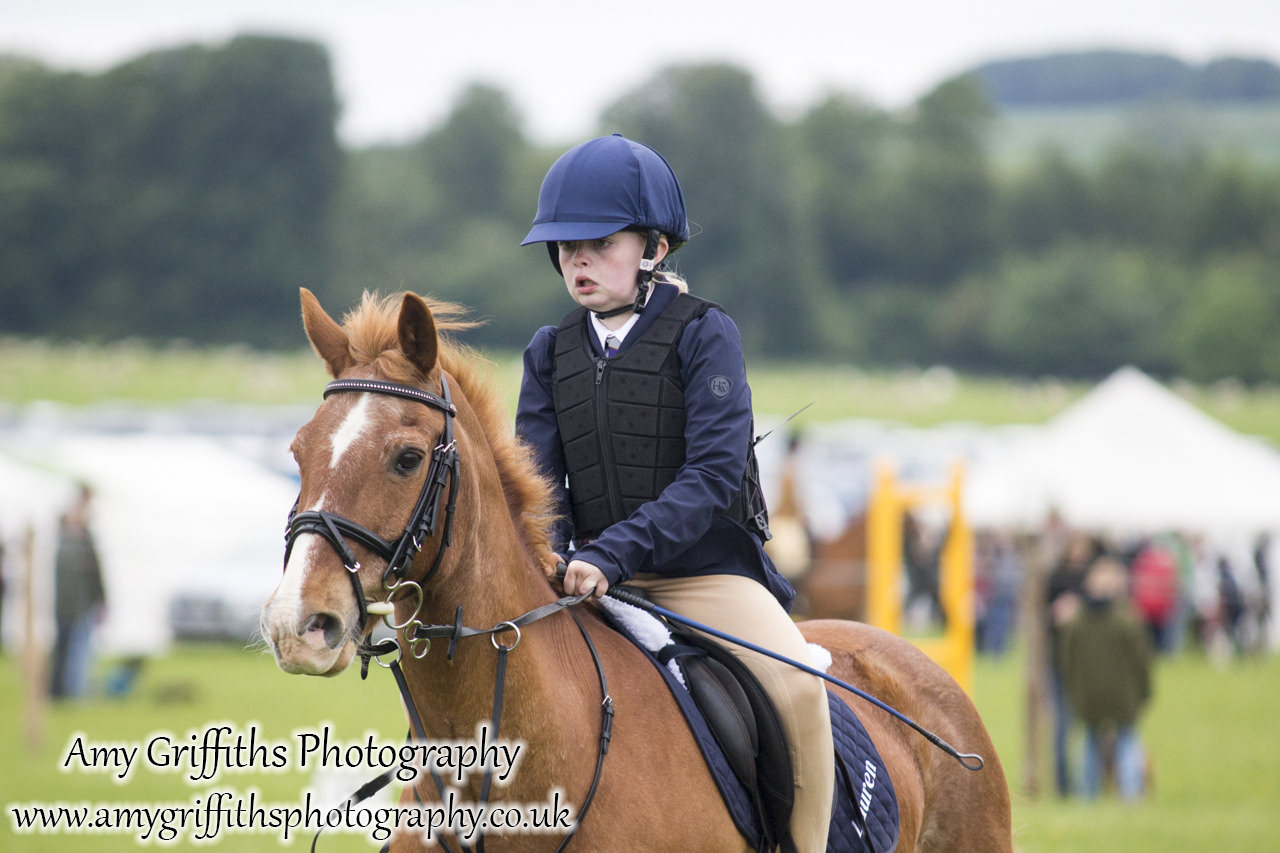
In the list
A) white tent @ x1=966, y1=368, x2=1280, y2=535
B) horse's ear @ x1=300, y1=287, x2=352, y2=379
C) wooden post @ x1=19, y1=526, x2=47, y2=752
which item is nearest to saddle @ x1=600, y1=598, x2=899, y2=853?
horse's ear @ x1=300, y1=287, x2=352, y2=379

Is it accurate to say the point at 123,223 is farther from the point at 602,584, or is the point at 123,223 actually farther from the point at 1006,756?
the point at 602,584

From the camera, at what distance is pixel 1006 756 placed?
48.6 feet

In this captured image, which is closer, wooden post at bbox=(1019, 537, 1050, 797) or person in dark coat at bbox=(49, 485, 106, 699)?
wooden post at bbox=(1019, 537, 1050, 797)

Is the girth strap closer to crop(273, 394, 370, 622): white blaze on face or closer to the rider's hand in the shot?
the rider's hand

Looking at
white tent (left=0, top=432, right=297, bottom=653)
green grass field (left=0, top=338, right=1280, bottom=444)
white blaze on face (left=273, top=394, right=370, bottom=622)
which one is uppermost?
white blaze on face (left=273, top=394, right=370, bottom=622)

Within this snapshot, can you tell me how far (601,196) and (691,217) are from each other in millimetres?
89617

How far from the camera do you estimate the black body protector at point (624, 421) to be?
13.2ft

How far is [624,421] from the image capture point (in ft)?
13.2

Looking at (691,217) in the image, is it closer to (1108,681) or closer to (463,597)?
(1108,681)

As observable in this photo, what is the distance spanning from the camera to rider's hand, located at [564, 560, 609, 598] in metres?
3.67

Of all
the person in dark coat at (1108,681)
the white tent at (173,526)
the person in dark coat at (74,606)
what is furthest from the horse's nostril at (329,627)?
the white tent at (173,526)

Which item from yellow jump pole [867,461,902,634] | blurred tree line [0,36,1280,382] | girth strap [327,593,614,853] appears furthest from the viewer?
blurred tree line [0,36,1280,382]

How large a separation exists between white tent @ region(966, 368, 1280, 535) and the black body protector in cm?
1803

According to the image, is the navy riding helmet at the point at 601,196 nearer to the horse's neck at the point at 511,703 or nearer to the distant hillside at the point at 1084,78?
the horse's neck at the point at 511,703
